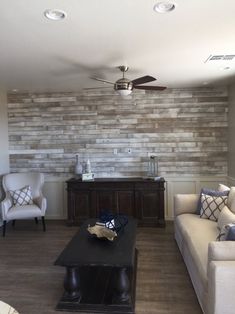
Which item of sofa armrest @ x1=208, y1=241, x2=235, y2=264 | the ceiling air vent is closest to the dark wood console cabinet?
the ceiling air vent

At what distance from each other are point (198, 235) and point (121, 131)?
3042mm

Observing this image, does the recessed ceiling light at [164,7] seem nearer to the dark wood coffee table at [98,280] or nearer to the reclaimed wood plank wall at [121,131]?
the dark wood coffee table at [98,280]

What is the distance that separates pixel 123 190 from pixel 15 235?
2.07 meters

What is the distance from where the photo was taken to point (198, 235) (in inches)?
136

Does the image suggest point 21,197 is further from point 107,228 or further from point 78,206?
point 107,228

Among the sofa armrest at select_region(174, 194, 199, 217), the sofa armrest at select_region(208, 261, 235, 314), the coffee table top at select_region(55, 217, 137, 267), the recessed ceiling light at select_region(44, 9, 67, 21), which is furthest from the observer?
the sofa armrest at select_region(174, 194, 199, 217)

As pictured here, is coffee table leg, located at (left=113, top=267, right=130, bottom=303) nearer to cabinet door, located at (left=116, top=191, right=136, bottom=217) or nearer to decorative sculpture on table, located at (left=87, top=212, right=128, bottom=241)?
decorative sculpture on table, located at (left=87, top=212, right=128, bottom=241)

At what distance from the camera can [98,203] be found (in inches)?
220

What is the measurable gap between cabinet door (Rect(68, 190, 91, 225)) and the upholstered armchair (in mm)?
520

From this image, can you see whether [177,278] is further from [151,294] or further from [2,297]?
[2,297]

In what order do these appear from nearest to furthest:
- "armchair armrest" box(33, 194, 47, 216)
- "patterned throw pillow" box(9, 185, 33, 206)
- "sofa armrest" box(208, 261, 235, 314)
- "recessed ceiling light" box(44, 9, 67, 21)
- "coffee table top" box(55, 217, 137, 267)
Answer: "sofa armrest" box(208, 261, 235, 314) → "recessed ceiling light" box(44, 9, 67, 21) → "coffee table top" box(55, 217, 137, 267) → "armchair armrest" box(33, 194, 47, 216) → "patterned throw pillow" box(9, 185, 33, 206)

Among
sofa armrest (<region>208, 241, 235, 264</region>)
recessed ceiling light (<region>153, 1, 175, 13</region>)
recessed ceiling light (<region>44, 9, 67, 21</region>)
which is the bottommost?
sofa armrest (<region>208, 241, 235, 264</region>)

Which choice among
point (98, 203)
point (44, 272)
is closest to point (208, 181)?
point (98, 203)

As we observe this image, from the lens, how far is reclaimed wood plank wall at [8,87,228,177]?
588 cm
